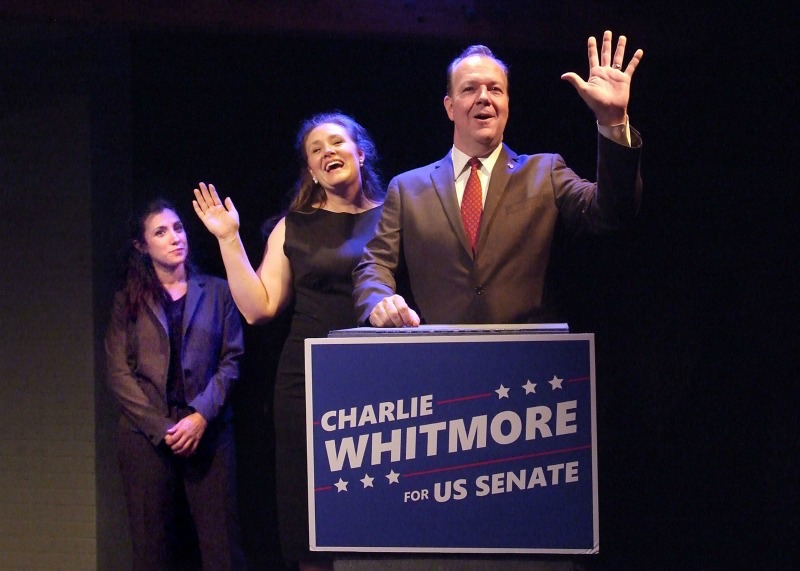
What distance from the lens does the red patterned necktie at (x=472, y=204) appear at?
2064 mm

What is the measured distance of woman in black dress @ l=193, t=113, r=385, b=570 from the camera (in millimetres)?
2664

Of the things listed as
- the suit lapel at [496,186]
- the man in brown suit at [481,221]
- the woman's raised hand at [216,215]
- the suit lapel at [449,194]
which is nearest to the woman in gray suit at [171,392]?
the woman's raised hand at [216,215]

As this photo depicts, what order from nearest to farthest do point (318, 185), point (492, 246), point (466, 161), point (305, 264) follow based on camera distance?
point (492, 246) < point (466, 161) < point (305, 264) < point (318, 185)

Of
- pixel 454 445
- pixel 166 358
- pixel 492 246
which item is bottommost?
pixel 454 445

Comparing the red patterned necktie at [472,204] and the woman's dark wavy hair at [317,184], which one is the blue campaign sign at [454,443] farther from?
the woman's dark wavy hair at [317,184]

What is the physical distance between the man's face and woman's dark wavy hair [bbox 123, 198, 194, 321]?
1510 mm

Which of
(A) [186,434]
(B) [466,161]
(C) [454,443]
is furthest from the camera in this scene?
(A) [186,434]

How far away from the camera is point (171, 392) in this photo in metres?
3.11

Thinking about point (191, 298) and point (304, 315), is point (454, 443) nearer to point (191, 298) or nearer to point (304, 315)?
point (304, 315)

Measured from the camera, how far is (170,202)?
3338 mm

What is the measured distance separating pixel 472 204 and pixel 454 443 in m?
0.75

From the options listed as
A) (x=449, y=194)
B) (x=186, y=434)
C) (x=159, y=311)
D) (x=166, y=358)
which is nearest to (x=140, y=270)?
(x=159, y=311)

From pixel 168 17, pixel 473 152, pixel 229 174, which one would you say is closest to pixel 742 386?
pixel 473 152

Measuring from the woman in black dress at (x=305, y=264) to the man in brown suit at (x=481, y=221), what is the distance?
53cm
